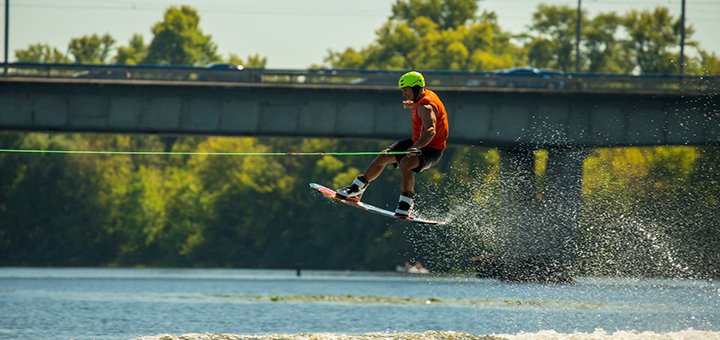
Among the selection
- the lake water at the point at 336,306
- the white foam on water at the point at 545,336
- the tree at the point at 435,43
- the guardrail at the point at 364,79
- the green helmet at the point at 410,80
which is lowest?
the lake water at the point at 336,306

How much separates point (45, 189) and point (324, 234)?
18908 mm

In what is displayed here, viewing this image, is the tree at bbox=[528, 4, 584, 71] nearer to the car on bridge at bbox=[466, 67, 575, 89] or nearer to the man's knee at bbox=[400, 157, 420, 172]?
the car on bridge at bbox=[466, 67, 575, 89]

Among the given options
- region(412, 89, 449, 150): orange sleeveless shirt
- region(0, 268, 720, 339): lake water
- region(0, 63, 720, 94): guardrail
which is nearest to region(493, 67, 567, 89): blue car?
region(0, 63, 720, 94): guardrail

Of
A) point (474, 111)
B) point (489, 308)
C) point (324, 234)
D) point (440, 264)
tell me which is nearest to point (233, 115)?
point (474, 111)

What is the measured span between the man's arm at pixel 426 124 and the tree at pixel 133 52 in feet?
362

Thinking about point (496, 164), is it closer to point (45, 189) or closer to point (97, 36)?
point (45, 189)

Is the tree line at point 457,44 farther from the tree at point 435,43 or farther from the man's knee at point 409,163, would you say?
the man's knee at point 409,163

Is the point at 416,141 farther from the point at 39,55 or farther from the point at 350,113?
the point at 39,55

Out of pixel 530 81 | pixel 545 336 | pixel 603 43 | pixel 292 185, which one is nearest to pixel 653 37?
pixel 603 43

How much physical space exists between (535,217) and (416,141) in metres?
35.5

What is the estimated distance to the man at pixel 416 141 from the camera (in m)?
27.3

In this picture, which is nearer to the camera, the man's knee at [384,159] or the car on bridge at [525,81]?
the man's knee at [384,159]

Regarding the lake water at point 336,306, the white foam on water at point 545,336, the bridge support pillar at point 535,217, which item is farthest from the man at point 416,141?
the bridge support pillar at point 535,217

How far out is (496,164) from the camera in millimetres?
78062
